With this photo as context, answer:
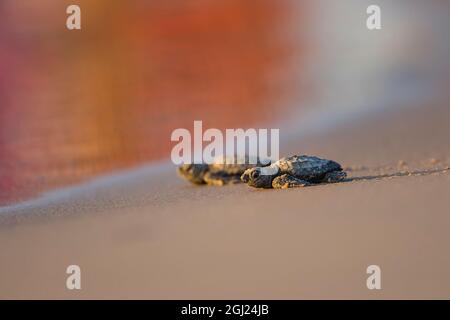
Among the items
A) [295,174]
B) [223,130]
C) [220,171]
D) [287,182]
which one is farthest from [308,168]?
[223,130]

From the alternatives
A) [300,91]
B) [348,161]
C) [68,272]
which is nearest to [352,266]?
[68,272]

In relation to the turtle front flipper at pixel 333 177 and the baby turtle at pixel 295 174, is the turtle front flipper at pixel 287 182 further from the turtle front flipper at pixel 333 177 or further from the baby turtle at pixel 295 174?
the turtle front flipper at pixel 333 177

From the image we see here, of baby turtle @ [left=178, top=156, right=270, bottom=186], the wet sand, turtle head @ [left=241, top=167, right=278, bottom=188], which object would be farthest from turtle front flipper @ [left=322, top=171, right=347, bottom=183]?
baby turtle @ [left=178, top=156, right=270, bottom=186]

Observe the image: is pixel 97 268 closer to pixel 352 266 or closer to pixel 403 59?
pixel 352 266

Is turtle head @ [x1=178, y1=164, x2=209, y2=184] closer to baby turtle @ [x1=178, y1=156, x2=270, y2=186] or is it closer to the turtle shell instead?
baby turtle @ [x1=178, y1=156, x2=270, y2=186]

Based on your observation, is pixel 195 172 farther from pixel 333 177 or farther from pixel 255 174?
pixel 333 177

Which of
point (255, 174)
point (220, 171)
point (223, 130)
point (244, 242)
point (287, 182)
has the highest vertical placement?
point (223, 130)
